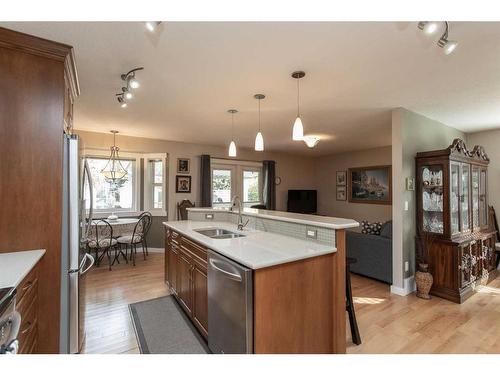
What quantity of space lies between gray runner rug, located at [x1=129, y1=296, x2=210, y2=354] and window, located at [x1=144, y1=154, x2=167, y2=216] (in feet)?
9.20

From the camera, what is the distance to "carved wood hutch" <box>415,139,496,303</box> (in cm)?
315

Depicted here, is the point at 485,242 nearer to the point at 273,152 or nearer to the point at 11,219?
the point at 273,152

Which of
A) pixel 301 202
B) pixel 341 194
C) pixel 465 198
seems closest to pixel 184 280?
pixel 465 198

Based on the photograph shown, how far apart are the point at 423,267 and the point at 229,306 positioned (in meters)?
2.87

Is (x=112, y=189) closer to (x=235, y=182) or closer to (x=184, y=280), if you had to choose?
(x=235, y=182)

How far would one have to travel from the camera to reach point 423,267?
3.23 metres

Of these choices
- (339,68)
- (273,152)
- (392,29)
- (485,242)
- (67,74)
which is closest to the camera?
(392,29)

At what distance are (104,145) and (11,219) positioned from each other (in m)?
3.65

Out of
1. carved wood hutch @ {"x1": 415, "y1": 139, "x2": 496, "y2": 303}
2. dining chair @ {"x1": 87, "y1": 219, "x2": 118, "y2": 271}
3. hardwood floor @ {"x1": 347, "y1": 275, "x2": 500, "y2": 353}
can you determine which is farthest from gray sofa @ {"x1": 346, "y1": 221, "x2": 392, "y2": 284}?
dining chair @ {"x1": 87, "y1": 219, "x2": 118, "y2": 271}

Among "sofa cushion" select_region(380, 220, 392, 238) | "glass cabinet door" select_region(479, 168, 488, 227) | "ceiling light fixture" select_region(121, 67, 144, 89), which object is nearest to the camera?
"ceiling light fixture" select_region(121, 67, 144, 89)

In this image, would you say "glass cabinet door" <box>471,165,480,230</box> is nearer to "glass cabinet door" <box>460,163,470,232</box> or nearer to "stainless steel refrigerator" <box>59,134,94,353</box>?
"glass cabinet door" <box>460,163,470,232</box>

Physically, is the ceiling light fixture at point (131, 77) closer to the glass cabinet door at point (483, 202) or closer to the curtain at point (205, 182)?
the curtain at point (205, 182)

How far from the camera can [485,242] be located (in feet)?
12.5
